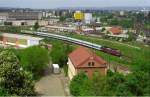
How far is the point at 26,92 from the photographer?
1706 centimetres

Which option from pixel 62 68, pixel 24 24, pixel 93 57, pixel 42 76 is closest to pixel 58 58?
pixel 62 68

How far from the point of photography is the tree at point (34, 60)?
2439cm

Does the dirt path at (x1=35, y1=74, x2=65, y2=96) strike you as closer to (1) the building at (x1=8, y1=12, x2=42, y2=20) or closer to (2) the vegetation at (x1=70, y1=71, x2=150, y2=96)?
(2) the vegetation at (x1=70, y1=71, x2=150, y2=96)

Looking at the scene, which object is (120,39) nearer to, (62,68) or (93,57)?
(62,68)

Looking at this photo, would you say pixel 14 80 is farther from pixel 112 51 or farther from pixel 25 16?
pixel 25 16

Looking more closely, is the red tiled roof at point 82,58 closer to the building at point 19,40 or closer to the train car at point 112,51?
the train car at point 112,51

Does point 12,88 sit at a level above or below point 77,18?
above

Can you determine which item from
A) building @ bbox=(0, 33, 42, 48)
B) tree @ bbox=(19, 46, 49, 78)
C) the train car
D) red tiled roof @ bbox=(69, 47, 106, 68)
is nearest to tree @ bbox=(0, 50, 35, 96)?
red tiled roof @ bbox=(69, 47, 106, 68)

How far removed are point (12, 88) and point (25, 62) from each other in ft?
25.3

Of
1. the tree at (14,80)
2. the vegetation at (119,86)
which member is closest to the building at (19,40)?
the tree at (14,80)

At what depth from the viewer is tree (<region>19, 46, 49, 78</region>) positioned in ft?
80.0

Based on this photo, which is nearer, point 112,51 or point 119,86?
point 119,86

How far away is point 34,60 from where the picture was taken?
979 inches

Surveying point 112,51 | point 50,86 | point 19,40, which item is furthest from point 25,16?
point 50,86
